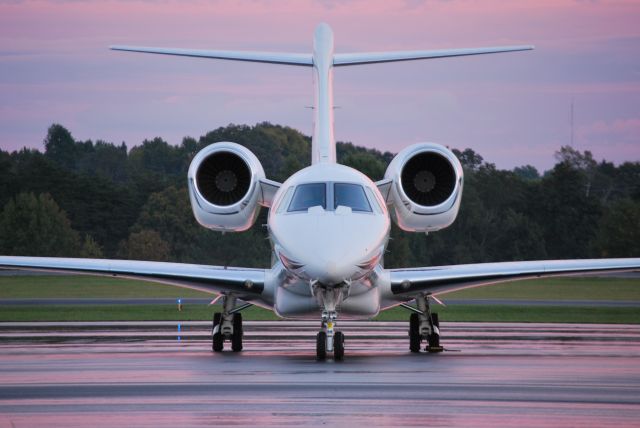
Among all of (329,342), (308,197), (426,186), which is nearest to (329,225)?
(308,197)

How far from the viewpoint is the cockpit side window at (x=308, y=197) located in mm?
18219

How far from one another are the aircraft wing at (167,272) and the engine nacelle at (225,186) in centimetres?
121

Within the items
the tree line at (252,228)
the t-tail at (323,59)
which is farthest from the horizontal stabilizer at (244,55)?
the tree line at (252,228)

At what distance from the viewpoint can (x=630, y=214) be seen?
230 ft

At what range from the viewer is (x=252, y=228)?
69562 millimetres

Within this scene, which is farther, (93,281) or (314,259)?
(93,281)

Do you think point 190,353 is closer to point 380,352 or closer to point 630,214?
point 380,352

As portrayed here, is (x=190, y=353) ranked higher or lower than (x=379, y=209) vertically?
lower

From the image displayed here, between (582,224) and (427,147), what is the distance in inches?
2323

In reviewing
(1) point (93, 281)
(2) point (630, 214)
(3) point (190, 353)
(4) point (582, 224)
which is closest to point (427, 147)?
(3) point (190, 353)

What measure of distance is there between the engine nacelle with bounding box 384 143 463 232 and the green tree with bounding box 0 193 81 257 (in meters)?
50.2

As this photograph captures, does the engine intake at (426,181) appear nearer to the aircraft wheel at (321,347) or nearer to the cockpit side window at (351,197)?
the cockpit side window at (351,197)

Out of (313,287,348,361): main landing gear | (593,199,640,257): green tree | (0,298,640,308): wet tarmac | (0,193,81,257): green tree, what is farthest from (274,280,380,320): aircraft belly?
(0,193,81,257): green tree

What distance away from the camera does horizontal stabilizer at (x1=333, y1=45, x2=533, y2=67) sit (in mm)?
22531
